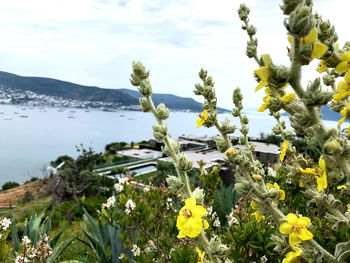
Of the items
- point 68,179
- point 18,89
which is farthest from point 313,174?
point 18,89

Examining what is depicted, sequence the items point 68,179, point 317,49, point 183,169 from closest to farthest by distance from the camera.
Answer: point 317,49
point 183,169
point 68,179

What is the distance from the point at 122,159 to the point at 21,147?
3623 cm

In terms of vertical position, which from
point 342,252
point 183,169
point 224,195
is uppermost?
point 183,169

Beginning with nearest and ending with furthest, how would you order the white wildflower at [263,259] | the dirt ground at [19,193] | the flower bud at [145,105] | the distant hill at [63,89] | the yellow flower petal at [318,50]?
the yellow flower petal at [318,50]
the flower bud at [145,105]
the white wildflower at [263,259]
the dirt ground at [19,193]
the distant hill at [63,89]

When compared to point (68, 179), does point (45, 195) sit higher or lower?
lower

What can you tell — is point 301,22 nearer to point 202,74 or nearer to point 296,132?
point 296,132

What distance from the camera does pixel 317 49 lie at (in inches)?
30.1

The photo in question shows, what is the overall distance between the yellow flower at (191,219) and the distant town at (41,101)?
117m

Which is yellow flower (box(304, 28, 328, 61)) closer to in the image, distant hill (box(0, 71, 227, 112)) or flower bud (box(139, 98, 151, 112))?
flower bud (box(139, 98, 151, 112))

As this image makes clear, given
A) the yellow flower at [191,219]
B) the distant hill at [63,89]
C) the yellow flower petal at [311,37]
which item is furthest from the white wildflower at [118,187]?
the distant hill at [63,89]

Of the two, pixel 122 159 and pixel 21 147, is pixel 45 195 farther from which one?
pixel 21 147

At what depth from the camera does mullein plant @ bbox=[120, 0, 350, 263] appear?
0.71m

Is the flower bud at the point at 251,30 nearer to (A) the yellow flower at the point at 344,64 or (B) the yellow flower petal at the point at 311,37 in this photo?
(A) the yellow flower at the point at 344,64

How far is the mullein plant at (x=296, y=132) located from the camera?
0.71 meters
